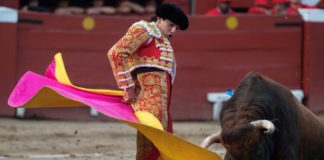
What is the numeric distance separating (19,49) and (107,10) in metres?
1.34

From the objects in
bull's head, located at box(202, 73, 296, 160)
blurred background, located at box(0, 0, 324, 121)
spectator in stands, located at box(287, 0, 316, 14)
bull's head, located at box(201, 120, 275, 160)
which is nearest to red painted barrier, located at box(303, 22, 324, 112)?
blurred background, located at box(0, 0, 324, 121)

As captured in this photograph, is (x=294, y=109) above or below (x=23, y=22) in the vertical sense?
above

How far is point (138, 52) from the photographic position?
4.94 m

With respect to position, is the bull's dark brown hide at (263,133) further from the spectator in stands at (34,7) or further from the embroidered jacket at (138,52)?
the spectator in stands at (34,7)

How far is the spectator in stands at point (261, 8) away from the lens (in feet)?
33.2

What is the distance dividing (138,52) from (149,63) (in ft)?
0.27

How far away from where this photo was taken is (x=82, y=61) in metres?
9.29

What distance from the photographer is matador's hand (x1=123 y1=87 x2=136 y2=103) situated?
491cm

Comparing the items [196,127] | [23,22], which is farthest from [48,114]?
[196,127]

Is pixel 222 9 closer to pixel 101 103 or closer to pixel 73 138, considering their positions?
pixel 73 138

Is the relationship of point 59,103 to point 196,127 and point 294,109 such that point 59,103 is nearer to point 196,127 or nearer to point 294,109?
point 294,109

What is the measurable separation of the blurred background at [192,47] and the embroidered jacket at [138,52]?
4.30 m

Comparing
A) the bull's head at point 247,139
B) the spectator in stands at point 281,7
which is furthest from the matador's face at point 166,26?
the spectator in stands at point 281,7

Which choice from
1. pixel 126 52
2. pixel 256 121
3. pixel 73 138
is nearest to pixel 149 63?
pixel 126 52
